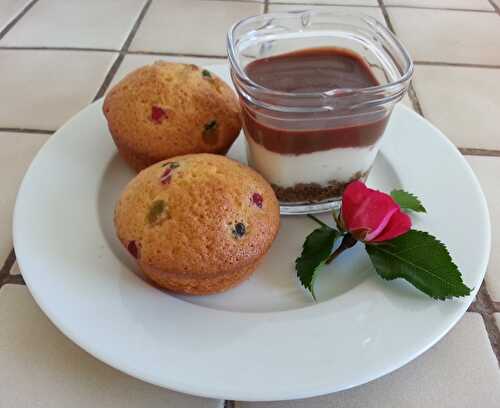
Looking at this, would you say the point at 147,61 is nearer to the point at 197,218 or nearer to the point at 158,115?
the point at 158,115

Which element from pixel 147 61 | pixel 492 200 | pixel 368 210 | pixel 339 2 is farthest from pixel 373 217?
pixel 339 2

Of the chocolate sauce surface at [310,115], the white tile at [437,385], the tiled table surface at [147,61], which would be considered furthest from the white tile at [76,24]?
the white tile at [437,385]

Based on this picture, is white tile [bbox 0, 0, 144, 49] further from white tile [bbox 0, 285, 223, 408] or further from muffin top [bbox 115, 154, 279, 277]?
white tile [bbox 0, 285, 223, 408]

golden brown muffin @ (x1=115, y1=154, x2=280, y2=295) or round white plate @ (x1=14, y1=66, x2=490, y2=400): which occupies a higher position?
golden brown muffin @ (x1=115, y1=154, x2=280, y2=295)

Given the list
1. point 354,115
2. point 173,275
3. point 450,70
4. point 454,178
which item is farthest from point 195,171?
point 450,70

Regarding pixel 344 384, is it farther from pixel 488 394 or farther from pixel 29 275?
pixel 29 275

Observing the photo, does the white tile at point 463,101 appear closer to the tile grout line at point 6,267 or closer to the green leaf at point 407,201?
the green leaf at point 407,201

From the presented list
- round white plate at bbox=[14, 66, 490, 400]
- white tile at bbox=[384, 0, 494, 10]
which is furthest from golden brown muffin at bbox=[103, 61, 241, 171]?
white tile at bbox=[384, 0, 494, 10]
